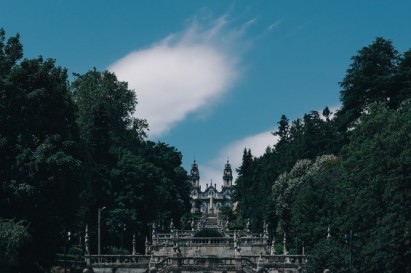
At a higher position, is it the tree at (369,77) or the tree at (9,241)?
the tree at (369,77)

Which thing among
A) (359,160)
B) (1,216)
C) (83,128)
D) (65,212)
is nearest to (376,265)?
(359,160)

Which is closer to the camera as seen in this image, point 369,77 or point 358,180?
point 358,180

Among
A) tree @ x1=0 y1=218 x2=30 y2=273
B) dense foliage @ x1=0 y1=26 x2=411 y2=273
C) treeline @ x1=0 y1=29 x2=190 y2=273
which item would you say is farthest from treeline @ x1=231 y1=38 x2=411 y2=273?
tree @ x1=0 y1=218 x2=30 y2=273

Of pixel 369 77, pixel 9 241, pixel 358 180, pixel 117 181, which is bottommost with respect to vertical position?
pixel 9 241

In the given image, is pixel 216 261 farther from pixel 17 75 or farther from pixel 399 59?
pixel 399 59

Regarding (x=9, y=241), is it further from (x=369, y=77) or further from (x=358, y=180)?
(x=369, y=77)

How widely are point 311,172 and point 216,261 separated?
33032mm

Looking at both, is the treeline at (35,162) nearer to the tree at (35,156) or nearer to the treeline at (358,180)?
the tree at (35,156)

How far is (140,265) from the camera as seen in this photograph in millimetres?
59562

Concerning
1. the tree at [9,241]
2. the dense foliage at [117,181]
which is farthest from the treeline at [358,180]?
the tree at [9,241]

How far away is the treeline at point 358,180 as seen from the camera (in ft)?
154

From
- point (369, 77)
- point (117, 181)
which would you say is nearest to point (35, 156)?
point (117, 181)

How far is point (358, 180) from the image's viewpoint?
51938mm

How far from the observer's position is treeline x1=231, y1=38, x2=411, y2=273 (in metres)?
46.8
